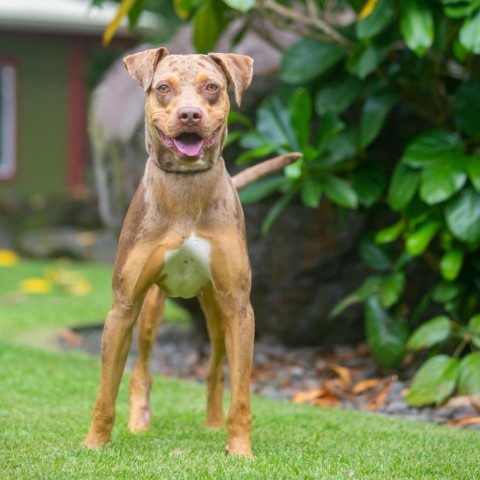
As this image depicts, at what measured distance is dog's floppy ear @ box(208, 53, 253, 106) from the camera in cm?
406

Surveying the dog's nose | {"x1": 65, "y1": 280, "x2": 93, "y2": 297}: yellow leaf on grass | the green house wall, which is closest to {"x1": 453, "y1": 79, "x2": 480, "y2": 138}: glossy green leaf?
the dog's nose

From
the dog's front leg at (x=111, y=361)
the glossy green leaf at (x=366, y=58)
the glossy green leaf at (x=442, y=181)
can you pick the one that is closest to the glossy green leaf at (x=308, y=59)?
the glossy green leaf at (x=366, y=58)

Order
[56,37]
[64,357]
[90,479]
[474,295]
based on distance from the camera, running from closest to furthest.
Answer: [90,479] < [474,295] < [64,357] < [56,37]

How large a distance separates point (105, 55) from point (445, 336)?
14225 millimetres

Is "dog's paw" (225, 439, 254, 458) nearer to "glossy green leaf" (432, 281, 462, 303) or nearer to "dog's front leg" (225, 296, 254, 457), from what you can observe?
"dog's front leg" (225, 296, 254, 457)

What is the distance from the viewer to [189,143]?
3854mm

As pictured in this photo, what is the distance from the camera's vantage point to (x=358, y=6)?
19.5 feet

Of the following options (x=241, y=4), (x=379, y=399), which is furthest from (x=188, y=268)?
(x=379, y=399)

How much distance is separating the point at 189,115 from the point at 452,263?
2.63 metres

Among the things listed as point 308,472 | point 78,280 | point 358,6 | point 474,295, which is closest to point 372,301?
point 474,295

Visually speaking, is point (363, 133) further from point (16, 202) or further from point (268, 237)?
point (16, 202)

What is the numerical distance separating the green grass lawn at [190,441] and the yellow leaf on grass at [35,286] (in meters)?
4.33

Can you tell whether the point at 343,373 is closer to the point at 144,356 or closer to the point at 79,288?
the point at 144,356

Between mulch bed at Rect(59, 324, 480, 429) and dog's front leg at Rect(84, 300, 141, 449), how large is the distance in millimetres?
2039
